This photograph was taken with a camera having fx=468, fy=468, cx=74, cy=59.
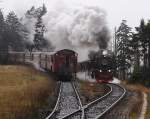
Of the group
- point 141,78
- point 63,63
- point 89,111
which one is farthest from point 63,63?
point 89,111

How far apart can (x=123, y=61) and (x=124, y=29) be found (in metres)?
9.48

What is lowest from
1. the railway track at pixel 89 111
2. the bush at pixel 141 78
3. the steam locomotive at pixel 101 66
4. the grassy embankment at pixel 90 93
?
the railway track at pixel 89 111

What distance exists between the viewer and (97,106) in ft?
82.1

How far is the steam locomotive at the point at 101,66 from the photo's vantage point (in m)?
49.2

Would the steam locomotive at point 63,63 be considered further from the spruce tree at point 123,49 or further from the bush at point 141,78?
the spruce tree at point 123,49

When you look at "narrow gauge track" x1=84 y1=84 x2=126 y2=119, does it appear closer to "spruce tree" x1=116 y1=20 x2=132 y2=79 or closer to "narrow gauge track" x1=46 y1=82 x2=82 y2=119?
"narrow gauge track" x1=46 y1=82 x2=82 y2=119

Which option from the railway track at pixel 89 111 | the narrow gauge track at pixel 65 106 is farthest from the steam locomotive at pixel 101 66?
the railway track at pixel 89 111

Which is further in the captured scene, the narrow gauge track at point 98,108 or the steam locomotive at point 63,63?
the steam locomotive at point 63,63

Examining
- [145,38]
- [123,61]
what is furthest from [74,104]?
[123,61]

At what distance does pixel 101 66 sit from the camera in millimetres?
49594

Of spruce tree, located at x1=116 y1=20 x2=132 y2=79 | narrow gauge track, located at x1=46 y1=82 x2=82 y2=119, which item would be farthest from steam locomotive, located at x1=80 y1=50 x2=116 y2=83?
spruce tree, located at x1=116 y1=20 x2=132 y2=79

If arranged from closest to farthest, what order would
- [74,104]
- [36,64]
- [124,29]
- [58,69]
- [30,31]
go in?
[74,104] → [58,69] → [36,64] → [124,29] → [30,31]

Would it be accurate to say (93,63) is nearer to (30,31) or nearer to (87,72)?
Answer: (87,72)

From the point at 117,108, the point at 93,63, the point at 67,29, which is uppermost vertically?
the point at 67,29
